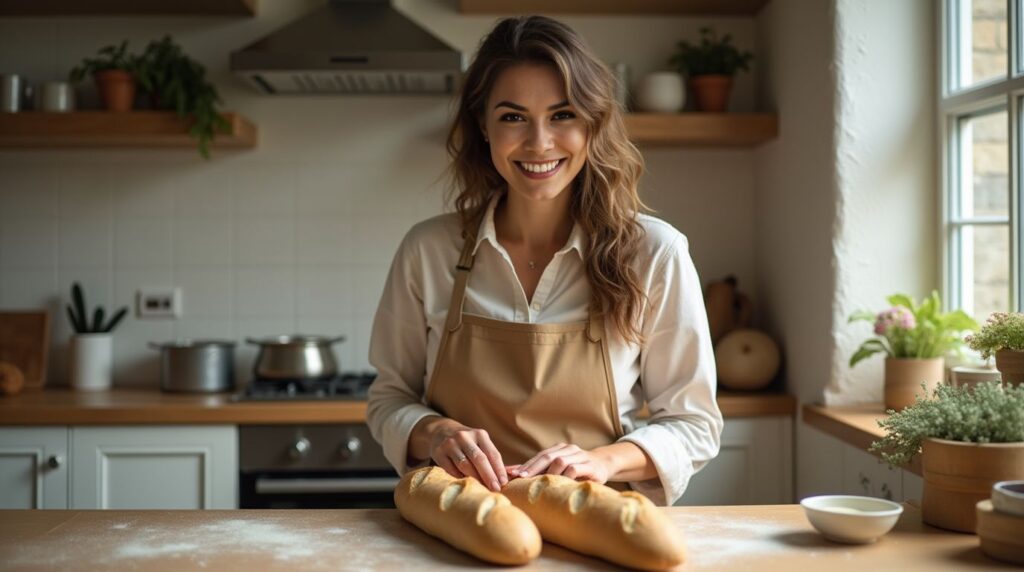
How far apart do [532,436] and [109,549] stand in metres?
0.69

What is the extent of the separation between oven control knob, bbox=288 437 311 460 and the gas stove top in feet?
0.38

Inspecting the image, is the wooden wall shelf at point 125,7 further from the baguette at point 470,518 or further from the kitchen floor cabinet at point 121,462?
the baguette at point 470,518

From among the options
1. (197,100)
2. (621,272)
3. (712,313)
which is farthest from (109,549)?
(712,313)

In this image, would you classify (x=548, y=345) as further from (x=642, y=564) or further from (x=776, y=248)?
(x=776, y=248)

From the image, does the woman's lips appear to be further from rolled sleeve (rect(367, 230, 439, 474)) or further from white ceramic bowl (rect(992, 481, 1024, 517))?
white ceramic bowl (rect(992, 481, 1024, 517))

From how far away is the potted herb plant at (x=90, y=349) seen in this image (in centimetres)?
319

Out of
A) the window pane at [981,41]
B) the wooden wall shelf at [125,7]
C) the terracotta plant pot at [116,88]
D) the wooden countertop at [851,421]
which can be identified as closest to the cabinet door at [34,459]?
the terracotta plant pot at [116,88]

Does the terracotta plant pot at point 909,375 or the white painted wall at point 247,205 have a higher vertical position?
the white painted wall at point 247,205

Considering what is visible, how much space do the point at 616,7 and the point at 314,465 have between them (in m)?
1.71

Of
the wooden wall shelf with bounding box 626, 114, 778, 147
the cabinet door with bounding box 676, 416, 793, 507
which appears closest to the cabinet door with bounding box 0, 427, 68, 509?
the cabinet door with bounding box 676, 416, 793, 507

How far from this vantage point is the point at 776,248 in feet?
10.2

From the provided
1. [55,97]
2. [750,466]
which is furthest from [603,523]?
[55,97]

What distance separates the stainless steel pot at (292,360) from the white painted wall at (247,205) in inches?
10.0

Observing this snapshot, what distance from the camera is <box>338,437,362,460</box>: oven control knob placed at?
279cm
